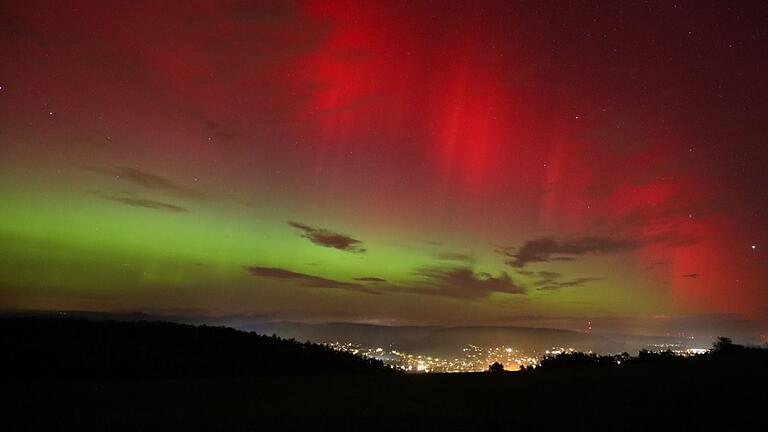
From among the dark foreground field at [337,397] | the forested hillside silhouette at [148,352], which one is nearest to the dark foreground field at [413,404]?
the dark foreground field at [337,397]

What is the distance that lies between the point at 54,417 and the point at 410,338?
243 feet

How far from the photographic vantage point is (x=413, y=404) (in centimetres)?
844

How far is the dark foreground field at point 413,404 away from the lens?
21.8ft

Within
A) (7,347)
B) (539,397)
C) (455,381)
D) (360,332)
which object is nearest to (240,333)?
(7,347)

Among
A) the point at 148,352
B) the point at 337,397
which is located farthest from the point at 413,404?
the point at 148,352

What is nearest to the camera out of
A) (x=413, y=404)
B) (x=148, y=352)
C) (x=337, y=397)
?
(x=413, y=404)

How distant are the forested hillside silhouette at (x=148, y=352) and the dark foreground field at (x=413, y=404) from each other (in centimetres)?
369

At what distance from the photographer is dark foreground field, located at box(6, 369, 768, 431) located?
666 centimetres

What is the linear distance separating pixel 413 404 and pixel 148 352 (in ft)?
39.5

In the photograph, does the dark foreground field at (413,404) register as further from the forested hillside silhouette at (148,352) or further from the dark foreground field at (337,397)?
the forested hillside silhouette at (148,352)

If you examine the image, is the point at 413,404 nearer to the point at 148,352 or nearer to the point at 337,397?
the point at 337,397

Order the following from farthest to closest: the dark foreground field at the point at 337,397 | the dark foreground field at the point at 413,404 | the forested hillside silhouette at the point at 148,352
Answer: the forested hillside silhouette at the point at 148,352, the dark foreground field at the point at 337,397, the dark foreground field at the point at 413,404

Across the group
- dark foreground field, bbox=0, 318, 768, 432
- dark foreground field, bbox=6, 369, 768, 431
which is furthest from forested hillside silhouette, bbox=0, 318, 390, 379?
dark foreground field, bbox=6, 369, 768, 431

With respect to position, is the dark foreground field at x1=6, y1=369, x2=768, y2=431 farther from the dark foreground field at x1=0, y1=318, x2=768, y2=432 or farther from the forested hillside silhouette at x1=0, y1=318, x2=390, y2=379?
the forested hillside silhouette at x1=0, y1=318, x2=390, y2=379
